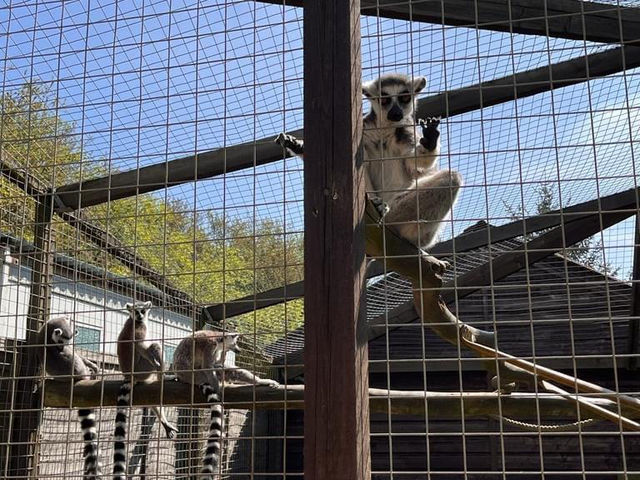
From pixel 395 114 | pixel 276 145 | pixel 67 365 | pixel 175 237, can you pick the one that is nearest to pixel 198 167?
pixel 276 145

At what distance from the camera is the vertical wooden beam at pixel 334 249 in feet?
5.96

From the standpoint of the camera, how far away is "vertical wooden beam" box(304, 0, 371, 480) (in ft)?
5.96

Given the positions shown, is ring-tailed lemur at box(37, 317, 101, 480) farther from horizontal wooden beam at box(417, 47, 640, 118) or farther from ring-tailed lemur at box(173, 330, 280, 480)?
horizontal wooden beam at box(417, 47, 640, 118)

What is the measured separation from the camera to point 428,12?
3324 millimetres

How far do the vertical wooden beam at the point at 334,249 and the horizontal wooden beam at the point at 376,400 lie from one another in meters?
1.33

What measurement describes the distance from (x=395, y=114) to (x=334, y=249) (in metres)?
2.08

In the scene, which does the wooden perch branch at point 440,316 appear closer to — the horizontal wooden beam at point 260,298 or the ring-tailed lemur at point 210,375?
the ring-tailed lemur at point 210,375

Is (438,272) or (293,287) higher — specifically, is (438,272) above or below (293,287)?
below

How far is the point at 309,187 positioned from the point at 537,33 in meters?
1.89

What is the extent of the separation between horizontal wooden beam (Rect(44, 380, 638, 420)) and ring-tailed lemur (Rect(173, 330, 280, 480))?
0.19m

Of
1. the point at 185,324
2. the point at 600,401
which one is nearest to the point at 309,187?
the point at 600,401

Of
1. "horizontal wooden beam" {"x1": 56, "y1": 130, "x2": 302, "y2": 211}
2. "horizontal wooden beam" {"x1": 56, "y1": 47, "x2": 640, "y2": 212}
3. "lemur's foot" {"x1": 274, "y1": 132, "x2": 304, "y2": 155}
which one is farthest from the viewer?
"horizontal wooden beam" {"x1": 56, "y1": 130, "x2": 302, "y2": 211}

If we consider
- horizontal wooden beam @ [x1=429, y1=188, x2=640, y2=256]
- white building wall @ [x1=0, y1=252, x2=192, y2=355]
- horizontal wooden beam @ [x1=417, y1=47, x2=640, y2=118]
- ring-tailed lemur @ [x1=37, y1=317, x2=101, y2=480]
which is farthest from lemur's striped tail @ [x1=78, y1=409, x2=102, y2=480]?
horizontal wooden beam @ [x1=417, y1=47, x2=640, y2=118]

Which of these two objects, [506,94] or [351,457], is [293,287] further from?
[351,457]
